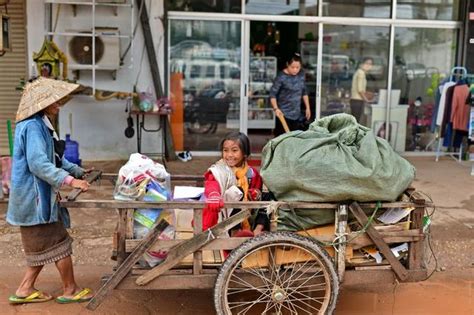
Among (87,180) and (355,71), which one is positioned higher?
(355,71)

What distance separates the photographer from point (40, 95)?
Result: 3.87 meters

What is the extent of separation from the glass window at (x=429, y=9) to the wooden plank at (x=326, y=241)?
23.3 feet

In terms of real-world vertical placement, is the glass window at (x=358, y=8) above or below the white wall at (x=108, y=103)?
above

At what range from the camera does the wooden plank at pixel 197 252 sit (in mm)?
3539

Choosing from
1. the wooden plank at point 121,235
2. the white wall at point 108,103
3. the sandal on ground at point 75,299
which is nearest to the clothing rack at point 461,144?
the white wall at point 108,103

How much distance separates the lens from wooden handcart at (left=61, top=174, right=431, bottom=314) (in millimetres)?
3490

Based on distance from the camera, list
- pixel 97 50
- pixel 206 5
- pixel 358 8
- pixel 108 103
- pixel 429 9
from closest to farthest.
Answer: pixel 97 50
pixel 108 103
pixel 206 5
pixel 358 8
pixel 429 9

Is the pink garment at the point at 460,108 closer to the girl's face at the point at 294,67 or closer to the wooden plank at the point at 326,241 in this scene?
the girl's face at the point at 294,67

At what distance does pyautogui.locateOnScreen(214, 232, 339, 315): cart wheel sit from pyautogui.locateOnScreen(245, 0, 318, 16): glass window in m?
6.62

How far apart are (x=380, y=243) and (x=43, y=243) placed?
2223 millimetres

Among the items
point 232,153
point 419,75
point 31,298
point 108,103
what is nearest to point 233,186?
point 232,153

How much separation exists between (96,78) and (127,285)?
604 centimetres

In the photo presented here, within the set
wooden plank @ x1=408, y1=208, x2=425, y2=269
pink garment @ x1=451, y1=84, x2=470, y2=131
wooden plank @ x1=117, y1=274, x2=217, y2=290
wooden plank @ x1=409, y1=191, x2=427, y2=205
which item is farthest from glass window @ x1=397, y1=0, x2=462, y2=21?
wooden plank @ x1=117, y1=274, x2=217, y2=290

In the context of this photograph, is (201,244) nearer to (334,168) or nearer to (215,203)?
(215,203)
